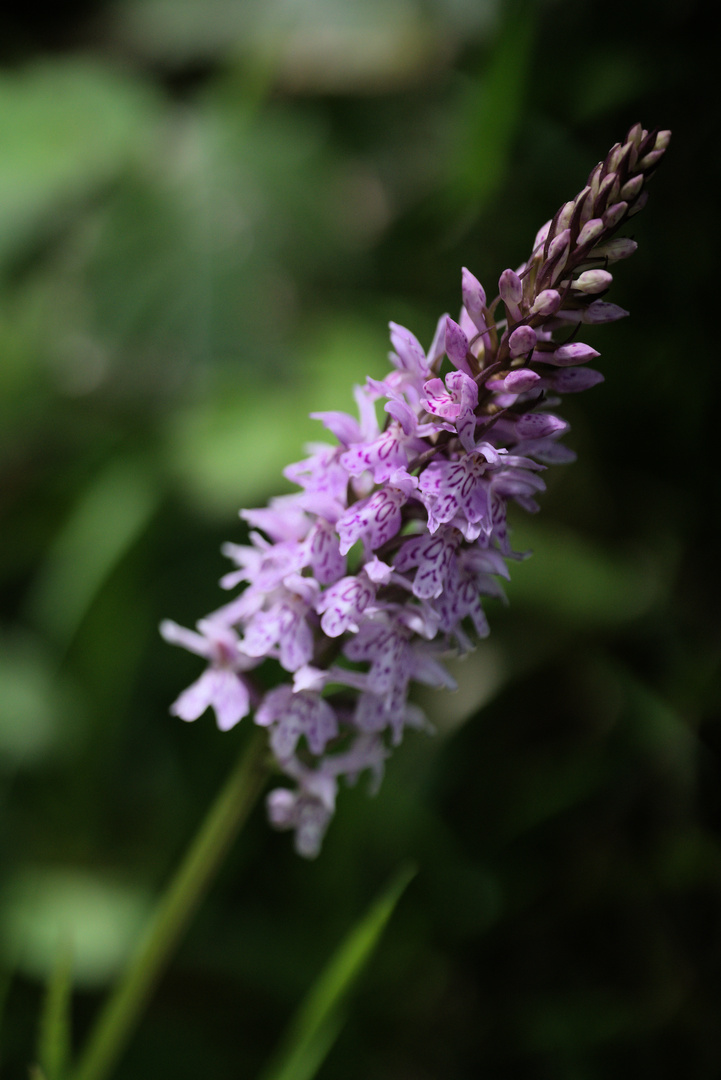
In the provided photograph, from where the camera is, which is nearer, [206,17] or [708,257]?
[708,257]

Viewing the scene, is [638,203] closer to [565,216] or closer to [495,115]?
[565,216]

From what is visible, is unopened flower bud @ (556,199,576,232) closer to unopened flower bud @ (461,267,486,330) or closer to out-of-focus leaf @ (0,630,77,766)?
unopened flower bud @ (461,267,486,330)

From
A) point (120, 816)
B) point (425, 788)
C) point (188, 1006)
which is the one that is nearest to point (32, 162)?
point (120, 816)

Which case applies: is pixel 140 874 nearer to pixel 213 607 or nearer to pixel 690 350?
pixel 213 607

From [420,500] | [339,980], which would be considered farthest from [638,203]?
[339,980]

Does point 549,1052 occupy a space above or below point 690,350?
below

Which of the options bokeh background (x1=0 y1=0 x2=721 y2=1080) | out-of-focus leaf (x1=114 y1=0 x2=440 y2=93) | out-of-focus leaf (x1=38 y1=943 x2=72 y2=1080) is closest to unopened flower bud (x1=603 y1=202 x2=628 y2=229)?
out-of-focus leaf (x1=38 y1=943 x2=72 y2=1080)

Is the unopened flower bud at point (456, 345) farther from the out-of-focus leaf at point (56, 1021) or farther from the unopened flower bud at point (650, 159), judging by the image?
the out-of-focus leaf at point (56, 1021)
